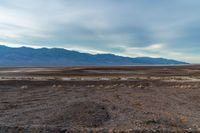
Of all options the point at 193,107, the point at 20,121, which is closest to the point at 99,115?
the point at 20,121

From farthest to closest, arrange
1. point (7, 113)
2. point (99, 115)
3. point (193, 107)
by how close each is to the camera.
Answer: point (193, 107), point (7, 113), point (99, 115)

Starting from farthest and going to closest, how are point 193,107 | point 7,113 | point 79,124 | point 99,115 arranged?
point 193,107 < point 7,113 < point 99,115 < point 79,124

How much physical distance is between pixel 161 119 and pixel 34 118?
592 centimetres

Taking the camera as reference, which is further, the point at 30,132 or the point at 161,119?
the point at 161,119

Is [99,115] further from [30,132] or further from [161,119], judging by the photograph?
[30,132]

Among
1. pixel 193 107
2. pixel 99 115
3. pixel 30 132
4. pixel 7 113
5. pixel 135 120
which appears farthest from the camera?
pixel 193 107

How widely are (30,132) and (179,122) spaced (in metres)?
6.49

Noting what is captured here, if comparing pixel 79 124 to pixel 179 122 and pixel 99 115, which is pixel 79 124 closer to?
pixel 99 115

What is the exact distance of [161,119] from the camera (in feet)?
42.4

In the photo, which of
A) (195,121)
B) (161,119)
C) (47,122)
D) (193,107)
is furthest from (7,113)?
(193,107)

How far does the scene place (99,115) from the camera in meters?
13.8

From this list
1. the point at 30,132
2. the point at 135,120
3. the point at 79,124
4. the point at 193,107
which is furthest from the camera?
the point at 193,107

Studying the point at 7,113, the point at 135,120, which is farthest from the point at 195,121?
the point at 7,113

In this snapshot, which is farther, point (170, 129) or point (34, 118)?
point (34, 118)
